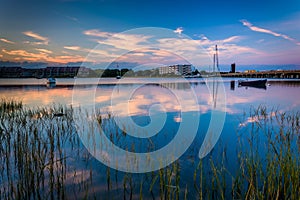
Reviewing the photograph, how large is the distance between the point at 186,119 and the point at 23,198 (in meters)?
9.81

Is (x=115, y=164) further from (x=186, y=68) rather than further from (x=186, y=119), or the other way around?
(x=186, y=68)

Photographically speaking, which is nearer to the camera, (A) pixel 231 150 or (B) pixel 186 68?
(A) pixel 231 150

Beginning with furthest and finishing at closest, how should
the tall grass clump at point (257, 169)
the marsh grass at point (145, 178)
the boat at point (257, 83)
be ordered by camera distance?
the boat at point (257, 83) < the marsh grass at point (145, 178) < the tall grass clump at point (257, 169)

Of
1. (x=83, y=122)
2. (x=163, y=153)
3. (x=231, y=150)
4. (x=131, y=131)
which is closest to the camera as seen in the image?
(x=163, y=153)

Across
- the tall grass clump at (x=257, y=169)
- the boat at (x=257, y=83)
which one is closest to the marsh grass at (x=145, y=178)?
the tall grass clump at (x=257, y=169)

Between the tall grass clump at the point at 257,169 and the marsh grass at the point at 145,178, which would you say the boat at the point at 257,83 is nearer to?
the tall grass clump at the point at 257,169

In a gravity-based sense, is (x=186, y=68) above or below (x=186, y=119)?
above

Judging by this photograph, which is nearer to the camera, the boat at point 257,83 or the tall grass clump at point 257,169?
the tall grass clump at point 257,169

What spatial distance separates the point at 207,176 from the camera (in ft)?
18.0

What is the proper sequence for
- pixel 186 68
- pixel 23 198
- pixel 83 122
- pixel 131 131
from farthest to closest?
pixel 186 68 < pixel 83 122 < pixel 131 131 < pixel 23 198

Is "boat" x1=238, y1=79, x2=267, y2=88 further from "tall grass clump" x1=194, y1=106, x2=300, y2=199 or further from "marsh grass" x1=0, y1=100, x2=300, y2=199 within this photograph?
"marsh grass" x1=0, y1=100, x2=300, y2=199

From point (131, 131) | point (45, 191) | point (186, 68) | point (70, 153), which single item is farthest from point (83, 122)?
point (186, 68)

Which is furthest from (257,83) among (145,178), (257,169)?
(145,178)

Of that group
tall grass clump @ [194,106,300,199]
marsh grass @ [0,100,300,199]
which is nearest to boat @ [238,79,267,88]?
tall grass clump @ [194,106,300,199]
